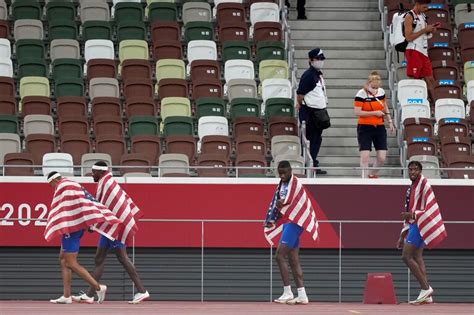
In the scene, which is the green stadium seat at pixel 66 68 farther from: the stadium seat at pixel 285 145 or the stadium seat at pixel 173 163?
the stadium seat at pixel 285 145

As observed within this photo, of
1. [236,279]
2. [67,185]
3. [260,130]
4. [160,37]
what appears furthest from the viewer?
[160,37]

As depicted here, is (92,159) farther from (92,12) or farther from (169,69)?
(92,12)

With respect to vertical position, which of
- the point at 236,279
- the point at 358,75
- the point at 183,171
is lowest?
the point at 236,279

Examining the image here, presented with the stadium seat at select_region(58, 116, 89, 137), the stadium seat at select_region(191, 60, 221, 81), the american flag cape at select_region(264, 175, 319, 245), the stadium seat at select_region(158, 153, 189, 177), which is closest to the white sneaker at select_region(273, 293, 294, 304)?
the american flag cape at select_region(264, 175, 319, 245)

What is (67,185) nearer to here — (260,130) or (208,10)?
(260,130)

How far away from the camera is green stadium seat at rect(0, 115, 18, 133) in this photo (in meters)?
24.7

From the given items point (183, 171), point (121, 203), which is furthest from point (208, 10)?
point (121, 203)

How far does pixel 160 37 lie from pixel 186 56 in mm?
605

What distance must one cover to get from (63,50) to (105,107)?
2.08 m

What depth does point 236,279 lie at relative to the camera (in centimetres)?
2358

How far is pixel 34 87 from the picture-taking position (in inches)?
1015

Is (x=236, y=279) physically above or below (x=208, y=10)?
below

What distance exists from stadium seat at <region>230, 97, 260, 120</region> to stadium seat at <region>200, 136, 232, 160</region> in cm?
112

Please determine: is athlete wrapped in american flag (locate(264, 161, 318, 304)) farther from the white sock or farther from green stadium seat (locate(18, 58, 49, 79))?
green stadium seat (locate(18, 58, 49, 79))
